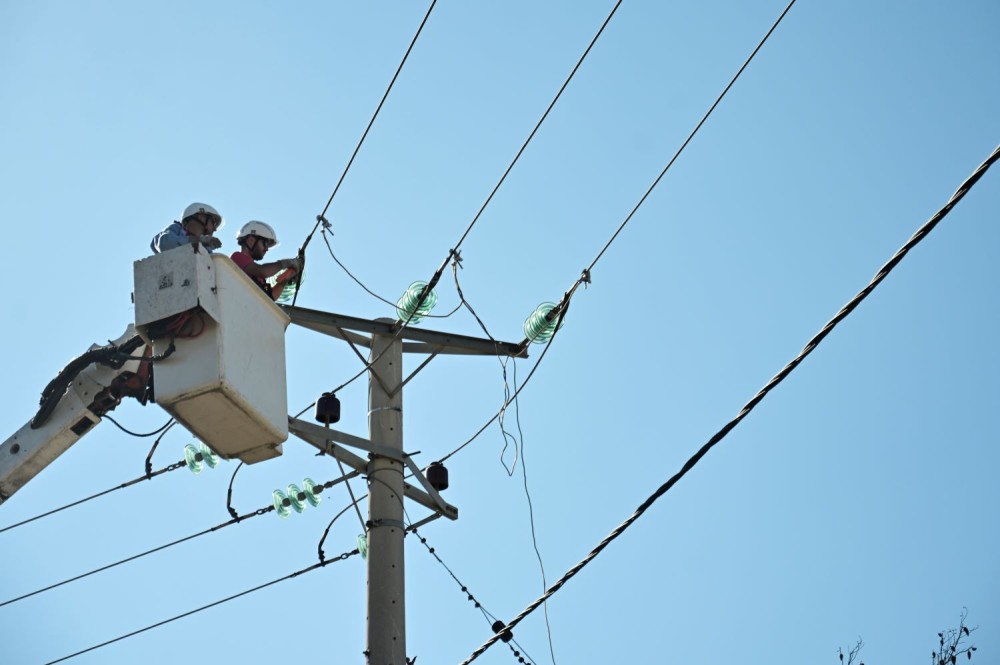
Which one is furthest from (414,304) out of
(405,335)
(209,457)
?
(209,457)

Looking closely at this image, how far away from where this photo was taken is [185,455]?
9594mm

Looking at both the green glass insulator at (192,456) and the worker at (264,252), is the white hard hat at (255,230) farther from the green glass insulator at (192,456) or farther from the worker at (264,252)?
the green glass insulator at (192,456)

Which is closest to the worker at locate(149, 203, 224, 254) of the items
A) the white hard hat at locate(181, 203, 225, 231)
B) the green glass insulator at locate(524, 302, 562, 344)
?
the white hard hat at locate(181, 203, 225, 231)

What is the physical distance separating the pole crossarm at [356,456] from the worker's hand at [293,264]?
0.99 meters

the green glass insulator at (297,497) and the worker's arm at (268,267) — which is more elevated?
the worker's arm at (268,267)

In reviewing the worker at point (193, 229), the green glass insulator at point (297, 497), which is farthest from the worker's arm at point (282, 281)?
the green glass insulator at point (297, 497)

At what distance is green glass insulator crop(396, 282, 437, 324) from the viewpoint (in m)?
8.70

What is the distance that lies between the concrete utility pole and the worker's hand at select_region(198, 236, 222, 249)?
62 centimetres

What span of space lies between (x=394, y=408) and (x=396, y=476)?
1.44ft

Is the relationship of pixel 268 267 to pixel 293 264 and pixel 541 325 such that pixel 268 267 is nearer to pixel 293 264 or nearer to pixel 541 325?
pixel 293 264

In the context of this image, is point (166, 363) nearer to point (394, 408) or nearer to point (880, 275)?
point (394, 408)

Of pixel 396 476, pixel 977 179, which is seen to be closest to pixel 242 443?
pixel 396 476

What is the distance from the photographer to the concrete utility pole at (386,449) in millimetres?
7742

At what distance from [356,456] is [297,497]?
774mm
